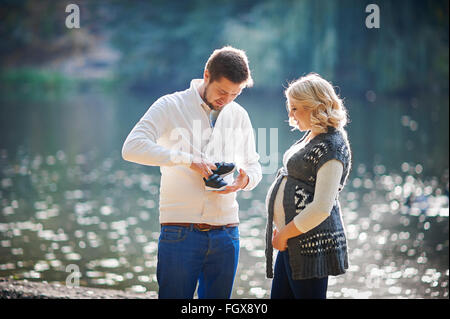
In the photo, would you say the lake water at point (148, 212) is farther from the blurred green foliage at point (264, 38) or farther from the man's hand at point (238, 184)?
the blurred green foliage at point (264, 38)

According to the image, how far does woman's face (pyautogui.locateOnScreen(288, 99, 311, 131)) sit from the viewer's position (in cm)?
245

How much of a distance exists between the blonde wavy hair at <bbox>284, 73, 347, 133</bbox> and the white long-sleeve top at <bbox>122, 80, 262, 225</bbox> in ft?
0.95

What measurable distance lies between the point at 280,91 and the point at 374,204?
79.1 feet

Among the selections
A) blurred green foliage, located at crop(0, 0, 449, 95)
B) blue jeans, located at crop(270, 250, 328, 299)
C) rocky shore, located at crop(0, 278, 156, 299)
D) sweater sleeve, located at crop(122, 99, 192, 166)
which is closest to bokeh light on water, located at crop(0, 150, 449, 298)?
rocky shore, located at crop(0, 278, 156, 299)

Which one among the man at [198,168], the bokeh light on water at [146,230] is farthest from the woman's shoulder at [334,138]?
the bokeh light on water at [146,230]

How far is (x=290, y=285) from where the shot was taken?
2467 millimetres

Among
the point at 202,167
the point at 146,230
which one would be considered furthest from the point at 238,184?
the point at 146,230

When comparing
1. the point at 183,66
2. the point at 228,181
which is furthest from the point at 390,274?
the point at 183,66

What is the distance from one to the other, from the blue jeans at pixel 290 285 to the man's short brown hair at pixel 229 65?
→ 763mm

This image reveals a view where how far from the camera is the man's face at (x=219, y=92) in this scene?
7.89 ft

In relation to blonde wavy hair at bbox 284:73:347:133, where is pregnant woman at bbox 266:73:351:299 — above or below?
below

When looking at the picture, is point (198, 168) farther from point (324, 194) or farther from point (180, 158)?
point (324, 194)

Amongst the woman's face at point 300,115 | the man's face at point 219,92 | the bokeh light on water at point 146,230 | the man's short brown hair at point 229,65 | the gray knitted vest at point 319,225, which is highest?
the man's short brown hair at point 229,65

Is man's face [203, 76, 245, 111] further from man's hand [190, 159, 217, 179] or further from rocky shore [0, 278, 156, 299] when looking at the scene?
rocky shore [0, 278, 156, 299]
